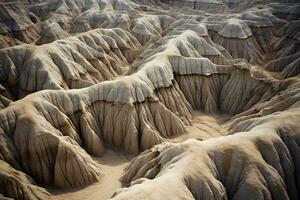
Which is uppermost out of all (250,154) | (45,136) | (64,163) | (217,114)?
(250,154)

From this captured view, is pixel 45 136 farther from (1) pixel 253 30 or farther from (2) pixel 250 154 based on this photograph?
(1) pixel 253 30

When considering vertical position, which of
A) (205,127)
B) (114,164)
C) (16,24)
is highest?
(16,24)

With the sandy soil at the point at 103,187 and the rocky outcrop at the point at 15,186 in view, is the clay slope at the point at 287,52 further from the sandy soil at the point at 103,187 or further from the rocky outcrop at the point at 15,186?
the rocky outcrop at the point at 15,186

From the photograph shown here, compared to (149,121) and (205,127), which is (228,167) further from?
(205,127)

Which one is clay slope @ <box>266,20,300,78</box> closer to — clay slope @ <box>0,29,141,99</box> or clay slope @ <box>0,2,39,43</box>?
clay slope @ <box>0,29,141,99</box>

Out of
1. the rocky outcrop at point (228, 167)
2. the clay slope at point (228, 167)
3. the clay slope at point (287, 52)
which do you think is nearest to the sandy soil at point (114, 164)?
the rocky outcrop at point (228, 167)

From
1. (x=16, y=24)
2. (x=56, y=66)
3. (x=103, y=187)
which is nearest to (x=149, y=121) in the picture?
(x=103, y=187)

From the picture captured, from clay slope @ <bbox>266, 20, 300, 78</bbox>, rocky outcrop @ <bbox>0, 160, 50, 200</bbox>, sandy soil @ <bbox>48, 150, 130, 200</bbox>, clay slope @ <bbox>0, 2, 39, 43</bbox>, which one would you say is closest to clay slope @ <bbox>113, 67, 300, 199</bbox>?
sandy soil @ <bbox>48, 150, 130, 200</bbox>

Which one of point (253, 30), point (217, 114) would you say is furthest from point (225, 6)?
point (217, 114)
